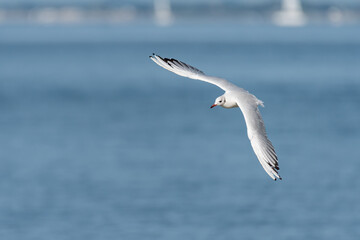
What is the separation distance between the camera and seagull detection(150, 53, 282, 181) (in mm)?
12156

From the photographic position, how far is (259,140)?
41.1 ft

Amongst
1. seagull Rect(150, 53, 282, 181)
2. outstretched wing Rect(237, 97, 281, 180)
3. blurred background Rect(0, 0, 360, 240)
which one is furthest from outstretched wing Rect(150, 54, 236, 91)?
blurred background Rect(0, 0, 360, 240)

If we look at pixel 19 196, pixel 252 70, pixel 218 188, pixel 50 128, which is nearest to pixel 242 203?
pixel 218 188

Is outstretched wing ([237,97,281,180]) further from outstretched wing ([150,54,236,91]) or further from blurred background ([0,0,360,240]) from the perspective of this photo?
blurred background ([0,0,360,240])

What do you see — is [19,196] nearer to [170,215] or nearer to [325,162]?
[170,215]

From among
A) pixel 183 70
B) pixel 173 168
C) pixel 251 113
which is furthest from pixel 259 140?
pixel 173 168

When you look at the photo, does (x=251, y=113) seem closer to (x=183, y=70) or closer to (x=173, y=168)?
(x=183, y=70)

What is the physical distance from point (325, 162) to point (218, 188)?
23.2ft

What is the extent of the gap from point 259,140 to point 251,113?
2.16 feet

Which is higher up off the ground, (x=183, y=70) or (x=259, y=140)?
(x=183, y=70)

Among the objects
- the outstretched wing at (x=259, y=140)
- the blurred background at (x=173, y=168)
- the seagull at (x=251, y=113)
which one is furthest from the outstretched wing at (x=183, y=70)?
the blurred background at (x=173, y=168)

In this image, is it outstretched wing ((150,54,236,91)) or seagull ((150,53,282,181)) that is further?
outstretched wing ((150,54,236,91))

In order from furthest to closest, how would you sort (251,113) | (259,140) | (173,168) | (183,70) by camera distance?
(173,168) < (183,70) < (251,113) < (259,140)

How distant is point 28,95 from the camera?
7669 centimetres
